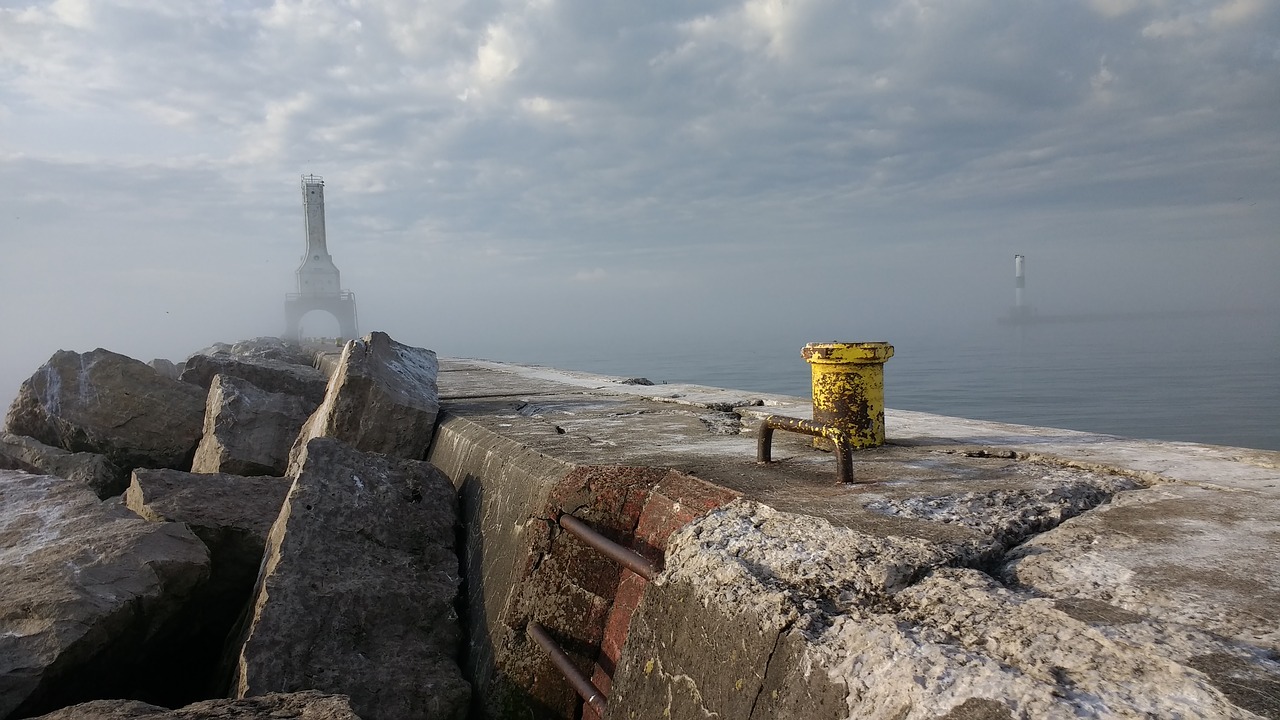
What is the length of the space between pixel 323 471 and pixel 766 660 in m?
2.15

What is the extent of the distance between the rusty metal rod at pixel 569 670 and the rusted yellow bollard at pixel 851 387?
4.61 feet

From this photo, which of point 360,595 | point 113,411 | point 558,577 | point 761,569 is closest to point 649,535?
point 558,577

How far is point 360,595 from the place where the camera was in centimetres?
282

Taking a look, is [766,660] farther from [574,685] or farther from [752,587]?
[574,685]

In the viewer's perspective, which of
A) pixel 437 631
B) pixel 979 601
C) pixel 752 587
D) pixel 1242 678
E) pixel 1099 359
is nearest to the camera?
pixel 1242 678

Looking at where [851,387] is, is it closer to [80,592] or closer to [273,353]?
[80,592]

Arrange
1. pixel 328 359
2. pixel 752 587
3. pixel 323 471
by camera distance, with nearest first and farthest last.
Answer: pixel 752 587 → pixel 323 471 → pixel 328 359

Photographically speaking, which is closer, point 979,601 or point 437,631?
point 979,601

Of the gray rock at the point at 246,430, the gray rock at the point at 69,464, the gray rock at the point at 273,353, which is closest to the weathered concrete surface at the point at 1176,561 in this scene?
the gray rock at the point at 246,430

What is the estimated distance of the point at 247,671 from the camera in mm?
2461

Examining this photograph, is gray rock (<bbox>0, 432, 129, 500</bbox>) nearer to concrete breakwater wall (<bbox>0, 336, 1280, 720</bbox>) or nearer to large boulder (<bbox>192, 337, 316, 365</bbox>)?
concrete breakwater wall (<bbox>0, 336, 1280, 720</bbox>)

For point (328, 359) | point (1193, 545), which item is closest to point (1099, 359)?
point (328, 359)

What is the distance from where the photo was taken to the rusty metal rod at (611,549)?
2.26 m

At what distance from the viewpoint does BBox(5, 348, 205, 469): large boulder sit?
19.7 ft
